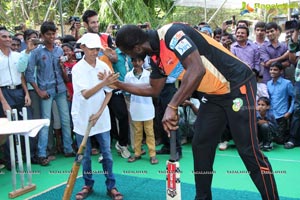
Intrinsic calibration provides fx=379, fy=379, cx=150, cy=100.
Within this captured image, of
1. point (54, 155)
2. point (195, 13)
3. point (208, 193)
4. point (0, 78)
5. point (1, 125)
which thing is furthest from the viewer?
point (195, 13)

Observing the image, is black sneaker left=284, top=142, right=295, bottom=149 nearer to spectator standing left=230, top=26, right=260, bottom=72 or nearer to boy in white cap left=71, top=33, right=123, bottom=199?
spectator standing left=230, top=26, right=260, bottom=72

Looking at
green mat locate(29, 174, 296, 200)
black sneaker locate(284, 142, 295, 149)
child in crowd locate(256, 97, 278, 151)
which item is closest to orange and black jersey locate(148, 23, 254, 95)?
green mat locate(29, 174, 296, 200)

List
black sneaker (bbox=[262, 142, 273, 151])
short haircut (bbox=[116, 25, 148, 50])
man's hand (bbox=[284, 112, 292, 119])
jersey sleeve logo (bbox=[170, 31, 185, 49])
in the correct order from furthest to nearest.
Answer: man's hand (bbox=[284, 112, 292, 119]) → black sneaker (bbox=[262, 142, 273, 151]) → short haircut (bbox=[116, 25, 148, 50]) → jersey sleeve logo (bbox=[170, 31, 185, 49])

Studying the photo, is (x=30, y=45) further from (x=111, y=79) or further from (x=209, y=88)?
(x=209, y=88)

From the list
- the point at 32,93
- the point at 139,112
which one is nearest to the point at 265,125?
the point at 139,112

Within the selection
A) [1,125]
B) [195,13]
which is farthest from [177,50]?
[195,13]

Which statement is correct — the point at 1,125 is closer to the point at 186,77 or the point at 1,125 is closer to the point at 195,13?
the point at 186,77

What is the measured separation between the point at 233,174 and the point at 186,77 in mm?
2627

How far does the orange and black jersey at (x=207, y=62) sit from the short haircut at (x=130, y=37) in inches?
3.2

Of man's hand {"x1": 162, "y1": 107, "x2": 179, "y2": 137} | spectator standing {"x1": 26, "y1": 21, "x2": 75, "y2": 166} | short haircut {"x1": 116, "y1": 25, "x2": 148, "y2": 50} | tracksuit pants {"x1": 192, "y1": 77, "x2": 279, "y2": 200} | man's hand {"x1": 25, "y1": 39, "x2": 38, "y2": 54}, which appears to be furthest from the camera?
spectator standing {"x1": 26, "y1": 21, "x2": 75, "y2": 166}

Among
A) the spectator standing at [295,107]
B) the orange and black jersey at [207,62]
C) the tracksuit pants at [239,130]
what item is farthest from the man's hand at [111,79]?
the spectator standing at [295,107]

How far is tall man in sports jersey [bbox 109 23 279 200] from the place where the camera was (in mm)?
2699

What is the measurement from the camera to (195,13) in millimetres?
26938

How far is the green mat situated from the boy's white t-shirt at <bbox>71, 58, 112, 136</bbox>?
80 centimetres
